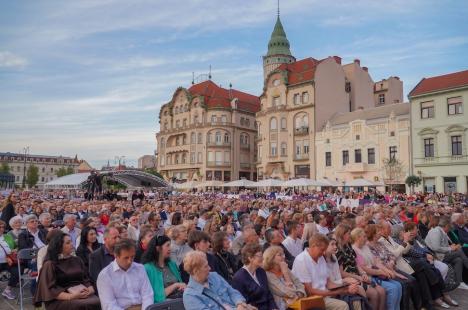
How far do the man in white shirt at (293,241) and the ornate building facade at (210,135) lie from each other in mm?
50045

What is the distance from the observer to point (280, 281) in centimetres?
549

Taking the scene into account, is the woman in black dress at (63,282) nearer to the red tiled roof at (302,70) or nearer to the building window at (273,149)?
the red tiled roof at (302,70)

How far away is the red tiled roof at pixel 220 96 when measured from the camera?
61.2 m

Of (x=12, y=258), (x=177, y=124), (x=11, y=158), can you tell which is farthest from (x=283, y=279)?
(x=11, y=158)

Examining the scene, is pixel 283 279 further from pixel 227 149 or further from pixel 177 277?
pixel 227 149

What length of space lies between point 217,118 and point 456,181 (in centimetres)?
3394

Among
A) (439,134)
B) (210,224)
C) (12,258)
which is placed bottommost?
(12,258)

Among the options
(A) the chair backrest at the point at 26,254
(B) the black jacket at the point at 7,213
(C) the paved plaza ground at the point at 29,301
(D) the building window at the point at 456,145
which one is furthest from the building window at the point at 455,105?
(A) the chair backrest at the point at 26,254

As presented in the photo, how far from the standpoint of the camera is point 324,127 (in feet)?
156

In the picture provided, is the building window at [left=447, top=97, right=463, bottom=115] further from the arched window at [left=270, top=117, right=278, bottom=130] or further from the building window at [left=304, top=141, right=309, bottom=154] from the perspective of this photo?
the arched window at [left=270, top=117, right=278, bottom=130]

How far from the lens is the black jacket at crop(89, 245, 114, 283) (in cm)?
586

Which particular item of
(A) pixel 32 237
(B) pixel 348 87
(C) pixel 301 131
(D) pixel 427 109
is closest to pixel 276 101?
(C) pixel 301 131

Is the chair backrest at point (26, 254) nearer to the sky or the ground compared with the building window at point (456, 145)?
nearer to the ground

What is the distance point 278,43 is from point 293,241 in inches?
2545
